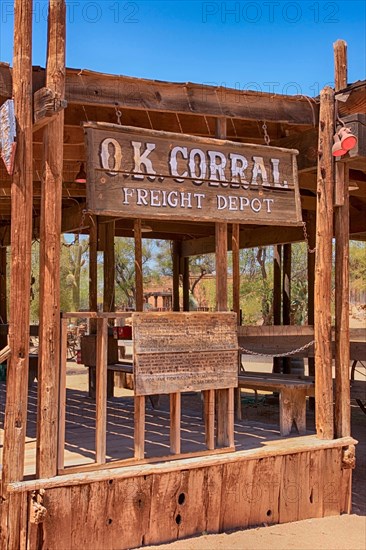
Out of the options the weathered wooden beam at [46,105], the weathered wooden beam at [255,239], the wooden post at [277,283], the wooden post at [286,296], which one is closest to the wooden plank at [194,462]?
the weathered wooden beam at [46,105]

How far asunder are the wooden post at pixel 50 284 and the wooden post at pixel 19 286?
12 centimetres

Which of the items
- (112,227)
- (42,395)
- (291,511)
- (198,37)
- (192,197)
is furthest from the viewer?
(112,227)

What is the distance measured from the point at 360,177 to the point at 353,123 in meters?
2.01

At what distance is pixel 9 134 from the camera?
14.6ft

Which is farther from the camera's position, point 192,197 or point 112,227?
point 112,227

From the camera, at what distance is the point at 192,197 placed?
17.3 ft

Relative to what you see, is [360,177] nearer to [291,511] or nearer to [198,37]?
[198,37]

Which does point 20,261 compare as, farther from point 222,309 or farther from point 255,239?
point 255,239

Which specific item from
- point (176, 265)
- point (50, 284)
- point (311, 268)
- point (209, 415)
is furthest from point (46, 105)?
point (176, 265)

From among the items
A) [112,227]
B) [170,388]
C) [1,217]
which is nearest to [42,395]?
[170,388]

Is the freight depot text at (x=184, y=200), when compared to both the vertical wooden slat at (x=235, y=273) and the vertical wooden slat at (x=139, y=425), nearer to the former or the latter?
the vertical wooden slat at (x=139, y=425)

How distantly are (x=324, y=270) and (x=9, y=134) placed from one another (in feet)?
9.56

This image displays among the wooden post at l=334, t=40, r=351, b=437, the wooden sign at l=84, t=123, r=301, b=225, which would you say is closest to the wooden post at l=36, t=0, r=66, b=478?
the wooden sign at l=84, t=123, r=301, b=225

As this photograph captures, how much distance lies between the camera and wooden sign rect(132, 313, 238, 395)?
4996 mm
